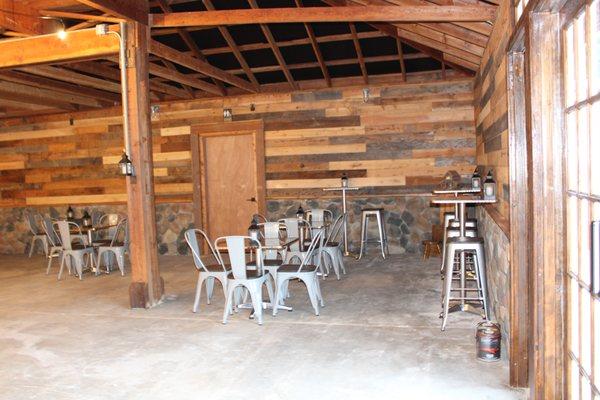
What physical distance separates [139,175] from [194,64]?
2041 millimetres

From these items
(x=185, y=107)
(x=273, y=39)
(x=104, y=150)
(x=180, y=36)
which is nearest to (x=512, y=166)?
(x=273, y=39)

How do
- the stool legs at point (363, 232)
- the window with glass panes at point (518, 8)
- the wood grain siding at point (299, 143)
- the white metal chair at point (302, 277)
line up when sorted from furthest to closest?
the wood grain siding at point (299, 143), the stool legs at point (363, 232), the white metal chair at point (302, 277), the window with glass panes at point (518, 8)

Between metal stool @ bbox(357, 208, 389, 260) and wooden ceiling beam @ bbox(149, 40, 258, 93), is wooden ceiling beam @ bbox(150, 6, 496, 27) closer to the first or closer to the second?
wooden ceiling beam @ bbox(149, 40, 258, 93)

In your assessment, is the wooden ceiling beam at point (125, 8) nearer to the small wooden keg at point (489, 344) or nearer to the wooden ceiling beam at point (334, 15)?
the wooden ceiling beam at point (334, 15)

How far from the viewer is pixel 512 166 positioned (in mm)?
3121

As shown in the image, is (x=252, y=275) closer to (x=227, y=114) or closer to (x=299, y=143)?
(x=299, y=143)

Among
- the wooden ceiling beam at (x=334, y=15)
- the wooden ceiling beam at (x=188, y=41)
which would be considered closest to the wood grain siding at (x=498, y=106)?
the wooden ceiling beam at (x=334, y=15)

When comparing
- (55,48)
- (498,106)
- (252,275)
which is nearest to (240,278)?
(252,275)

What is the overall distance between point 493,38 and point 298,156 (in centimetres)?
446

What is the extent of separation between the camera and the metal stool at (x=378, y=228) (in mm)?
8098

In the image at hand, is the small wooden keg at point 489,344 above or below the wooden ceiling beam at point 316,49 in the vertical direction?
below

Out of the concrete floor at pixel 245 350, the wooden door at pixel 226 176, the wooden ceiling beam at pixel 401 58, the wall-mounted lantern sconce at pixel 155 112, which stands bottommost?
the concrete floor at pixel 245 350

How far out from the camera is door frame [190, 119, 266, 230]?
8.91 metres

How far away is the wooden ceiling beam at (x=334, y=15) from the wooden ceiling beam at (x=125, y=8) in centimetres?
16
